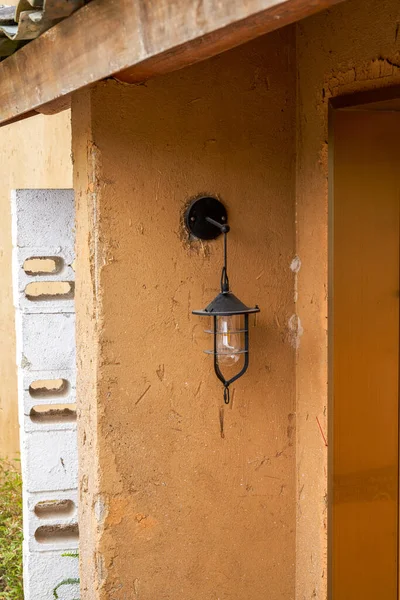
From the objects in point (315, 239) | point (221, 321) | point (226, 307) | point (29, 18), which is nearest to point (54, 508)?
point (221, 321)

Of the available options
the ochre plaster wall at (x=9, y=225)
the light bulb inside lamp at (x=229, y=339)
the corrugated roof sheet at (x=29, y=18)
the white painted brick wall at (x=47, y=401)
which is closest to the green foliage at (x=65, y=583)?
the white painted brick wall at (x=47, y=401)

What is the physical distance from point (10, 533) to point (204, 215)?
3487 millimetres

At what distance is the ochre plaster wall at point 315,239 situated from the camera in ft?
9.55

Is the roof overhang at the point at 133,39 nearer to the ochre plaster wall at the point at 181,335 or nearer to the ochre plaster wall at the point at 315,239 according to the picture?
the ochre plaster wall at the point at 181,335

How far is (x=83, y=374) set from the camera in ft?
10.4

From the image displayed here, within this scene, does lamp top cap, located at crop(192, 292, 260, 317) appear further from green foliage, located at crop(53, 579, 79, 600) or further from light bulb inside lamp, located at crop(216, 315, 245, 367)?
green foliage, located at crop(53, 579, 79, 600)

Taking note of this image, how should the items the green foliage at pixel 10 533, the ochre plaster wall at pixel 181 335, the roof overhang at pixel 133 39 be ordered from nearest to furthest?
the roof overhang at pixel 133 39 → the ochre plaster wall at pixel 181 335 → the green foliage at pixel 10 533

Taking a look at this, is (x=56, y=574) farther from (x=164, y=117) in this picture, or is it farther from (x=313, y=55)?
(x=313, y=55)

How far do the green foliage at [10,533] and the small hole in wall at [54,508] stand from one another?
1.01 meters

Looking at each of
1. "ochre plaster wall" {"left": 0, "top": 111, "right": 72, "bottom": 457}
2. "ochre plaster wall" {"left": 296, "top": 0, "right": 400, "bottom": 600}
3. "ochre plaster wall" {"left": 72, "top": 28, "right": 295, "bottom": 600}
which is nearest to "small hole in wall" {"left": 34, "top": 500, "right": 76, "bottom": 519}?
"ochre plaster wall" {"left": 72, "top": 28, "right": 295, "bottom": 600}

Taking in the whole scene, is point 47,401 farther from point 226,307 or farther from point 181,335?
point 226,307

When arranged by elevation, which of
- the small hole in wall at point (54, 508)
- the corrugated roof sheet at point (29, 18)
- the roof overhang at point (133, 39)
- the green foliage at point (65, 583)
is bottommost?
the green foliage at point (65, 583)

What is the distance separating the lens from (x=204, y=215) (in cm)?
308

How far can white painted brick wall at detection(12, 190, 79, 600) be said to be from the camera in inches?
159
